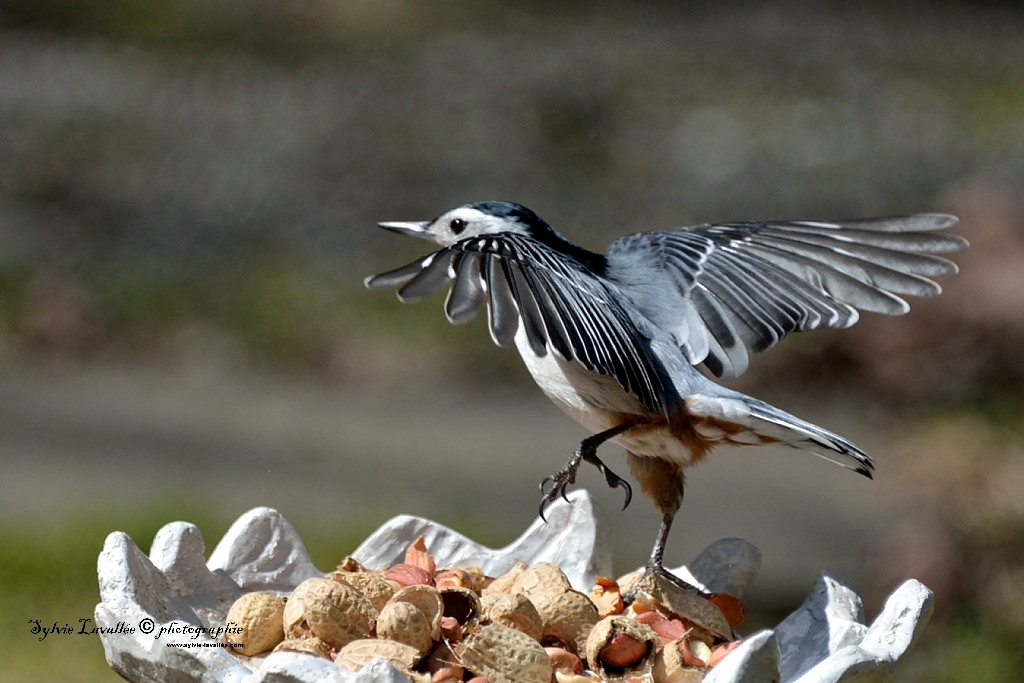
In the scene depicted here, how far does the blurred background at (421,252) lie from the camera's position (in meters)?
3.41

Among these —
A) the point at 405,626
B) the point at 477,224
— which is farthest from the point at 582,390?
the point at 405,626

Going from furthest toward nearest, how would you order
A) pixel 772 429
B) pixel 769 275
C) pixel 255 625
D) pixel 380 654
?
1. pixel 769 275
2. pixel 772 429
3. pixel 255 625
4. pixel 380 654

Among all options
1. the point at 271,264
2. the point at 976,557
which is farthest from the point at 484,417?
the point at 976,557

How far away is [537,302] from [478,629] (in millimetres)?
386

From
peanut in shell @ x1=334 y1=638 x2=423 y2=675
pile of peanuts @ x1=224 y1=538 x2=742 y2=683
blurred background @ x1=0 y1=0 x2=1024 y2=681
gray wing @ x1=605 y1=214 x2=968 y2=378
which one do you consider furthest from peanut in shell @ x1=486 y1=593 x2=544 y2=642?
blurred background @ x1=0 y1=0 x2=1024 y2=681

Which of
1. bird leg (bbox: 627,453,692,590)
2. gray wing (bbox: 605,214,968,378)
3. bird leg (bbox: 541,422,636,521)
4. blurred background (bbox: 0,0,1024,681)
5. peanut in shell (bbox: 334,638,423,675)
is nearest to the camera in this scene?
peanut in shell (bbox: 334,638,423,675)

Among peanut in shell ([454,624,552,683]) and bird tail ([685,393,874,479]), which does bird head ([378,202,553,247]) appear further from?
peanut in shell ([454,624,552,683])

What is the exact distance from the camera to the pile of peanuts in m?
1.27

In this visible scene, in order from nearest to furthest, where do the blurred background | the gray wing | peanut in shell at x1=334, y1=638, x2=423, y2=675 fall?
peanut in shell at x1=334, y1=638, x2=423, y2=675 < the gray wing < the blurred background

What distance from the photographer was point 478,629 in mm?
1271

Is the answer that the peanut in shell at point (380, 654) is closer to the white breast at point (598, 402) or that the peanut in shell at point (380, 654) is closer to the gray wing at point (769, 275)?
the white breast at point (598, 402)

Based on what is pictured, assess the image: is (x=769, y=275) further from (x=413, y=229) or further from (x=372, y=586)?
(x=372, y=586)

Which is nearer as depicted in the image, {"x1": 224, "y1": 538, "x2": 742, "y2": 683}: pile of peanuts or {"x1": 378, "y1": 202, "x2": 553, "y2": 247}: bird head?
{"x1": 224, "y1": 538, "x2": 742, "y2": 683}: pile of peanuts

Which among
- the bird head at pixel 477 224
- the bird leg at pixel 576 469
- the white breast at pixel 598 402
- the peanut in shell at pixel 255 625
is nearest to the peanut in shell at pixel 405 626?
the peanut in shell at pixel 255 625
